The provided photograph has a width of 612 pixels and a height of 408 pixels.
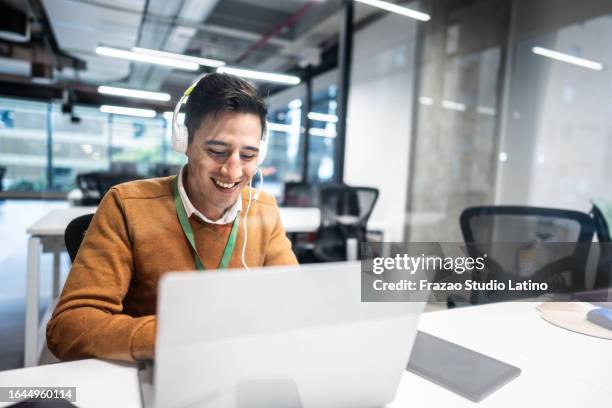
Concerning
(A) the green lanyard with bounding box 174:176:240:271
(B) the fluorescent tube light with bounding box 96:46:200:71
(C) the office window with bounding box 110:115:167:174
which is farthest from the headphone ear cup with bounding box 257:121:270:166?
(B) the fluorescent tube light with bounding box 96:46:200:71

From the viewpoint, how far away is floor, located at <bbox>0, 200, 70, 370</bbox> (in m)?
2.28

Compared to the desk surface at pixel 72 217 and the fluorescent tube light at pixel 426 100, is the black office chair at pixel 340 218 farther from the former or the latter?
the fluorescent tube light at pixel 426 100

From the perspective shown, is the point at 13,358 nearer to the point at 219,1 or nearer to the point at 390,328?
the point at 390,328

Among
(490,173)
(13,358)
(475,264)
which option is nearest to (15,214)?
(13,358)

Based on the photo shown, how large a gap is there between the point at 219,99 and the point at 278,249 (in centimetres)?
46

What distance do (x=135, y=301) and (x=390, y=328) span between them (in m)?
0.69

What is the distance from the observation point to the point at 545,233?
193 centimetres

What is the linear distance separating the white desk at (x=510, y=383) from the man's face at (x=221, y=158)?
0.45m

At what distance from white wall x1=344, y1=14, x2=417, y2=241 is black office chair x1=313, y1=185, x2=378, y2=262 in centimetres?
133

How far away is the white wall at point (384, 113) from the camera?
4730 millimetres

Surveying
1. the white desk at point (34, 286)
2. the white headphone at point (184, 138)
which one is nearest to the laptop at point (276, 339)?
the white headphone at point (184, 138)

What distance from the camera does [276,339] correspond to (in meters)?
0.52

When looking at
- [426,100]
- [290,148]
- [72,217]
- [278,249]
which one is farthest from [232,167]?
[290,148]

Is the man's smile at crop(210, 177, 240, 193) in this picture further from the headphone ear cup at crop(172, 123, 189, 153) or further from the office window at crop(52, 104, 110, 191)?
the office window at crop(52, 104, 110, 191)
